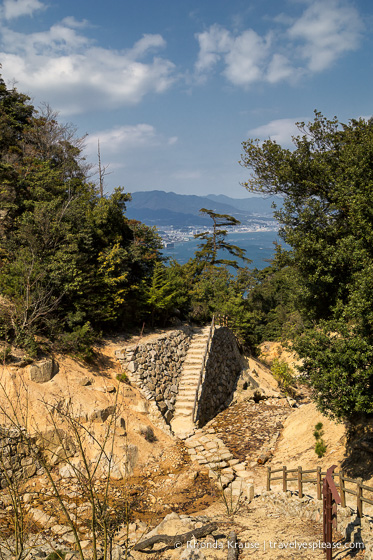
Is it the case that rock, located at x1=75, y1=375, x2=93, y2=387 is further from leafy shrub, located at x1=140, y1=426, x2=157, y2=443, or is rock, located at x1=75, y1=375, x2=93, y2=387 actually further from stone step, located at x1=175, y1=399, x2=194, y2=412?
stone step, located at x1=175, y1=399, x2=194, y2=412

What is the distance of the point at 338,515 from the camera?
286 inches

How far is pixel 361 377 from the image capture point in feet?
25.7

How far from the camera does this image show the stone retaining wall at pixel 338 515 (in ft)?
20.4

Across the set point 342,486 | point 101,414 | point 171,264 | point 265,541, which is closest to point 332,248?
point 342,486

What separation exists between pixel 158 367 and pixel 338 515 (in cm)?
891

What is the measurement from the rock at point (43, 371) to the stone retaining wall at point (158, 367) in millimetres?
3177

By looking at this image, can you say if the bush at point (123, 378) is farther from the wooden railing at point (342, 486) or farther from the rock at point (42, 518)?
the wooden railing at point (342, 486)

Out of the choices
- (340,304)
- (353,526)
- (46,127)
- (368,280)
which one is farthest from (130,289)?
(46,127)

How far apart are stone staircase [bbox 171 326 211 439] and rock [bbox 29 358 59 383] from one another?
5.21 metres

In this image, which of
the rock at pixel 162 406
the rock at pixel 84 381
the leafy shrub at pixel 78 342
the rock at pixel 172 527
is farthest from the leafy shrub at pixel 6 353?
the rock at pixel 172 527

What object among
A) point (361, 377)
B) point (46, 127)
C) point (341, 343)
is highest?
point (46, 127)

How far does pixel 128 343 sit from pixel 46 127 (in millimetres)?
19884

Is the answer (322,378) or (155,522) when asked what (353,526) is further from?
(155,522)

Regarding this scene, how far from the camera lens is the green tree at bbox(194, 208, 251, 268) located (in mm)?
33562
